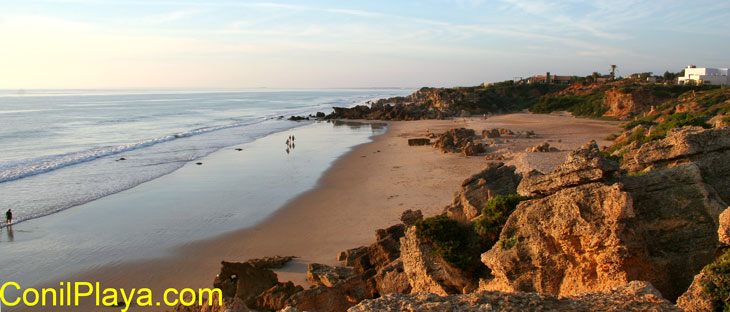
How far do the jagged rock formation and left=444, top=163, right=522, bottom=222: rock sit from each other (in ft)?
12.3

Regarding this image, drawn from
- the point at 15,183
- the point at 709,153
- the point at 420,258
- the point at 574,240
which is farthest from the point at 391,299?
the point at 15,183

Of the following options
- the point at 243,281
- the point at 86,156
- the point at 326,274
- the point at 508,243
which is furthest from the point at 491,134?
the point at 508,243

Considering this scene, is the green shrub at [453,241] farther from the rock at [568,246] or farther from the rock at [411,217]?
the rock at [411,217]

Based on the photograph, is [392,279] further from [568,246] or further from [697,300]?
[697,300]

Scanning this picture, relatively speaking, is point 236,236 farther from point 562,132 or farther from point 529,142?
point 562,132

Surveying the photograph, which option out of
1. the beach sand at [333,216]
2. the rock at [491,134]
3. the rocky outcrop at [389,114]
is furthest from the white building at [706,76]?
the beach sand at [333,216]

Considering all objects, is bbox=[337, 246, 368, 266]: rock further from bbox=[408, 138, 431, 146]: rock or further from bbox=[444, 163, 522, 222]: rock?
bbox=[408, 138, 431, 146]: rock

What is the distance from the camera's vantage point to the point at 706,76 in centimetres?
7462

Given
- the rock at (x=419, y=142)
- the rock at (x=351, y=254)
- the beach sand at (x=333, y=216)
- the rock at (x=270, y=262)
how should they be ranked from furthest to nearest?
1. the rock at (x=419, y=142)
2. the beach sand at (x=333, y=216)
3. the rock at (x=270, y=262)
4. the rock at (x=351, y=254)

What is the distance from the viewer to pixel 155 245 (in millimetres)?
16172

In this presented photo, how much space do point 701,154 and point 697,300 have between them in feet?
13.5

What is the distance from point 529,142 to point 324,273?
29.6 m

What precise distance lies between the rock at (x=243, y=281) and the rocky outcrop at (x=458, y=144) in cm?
2312

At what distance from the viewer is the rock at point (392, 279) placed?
1076 cm
